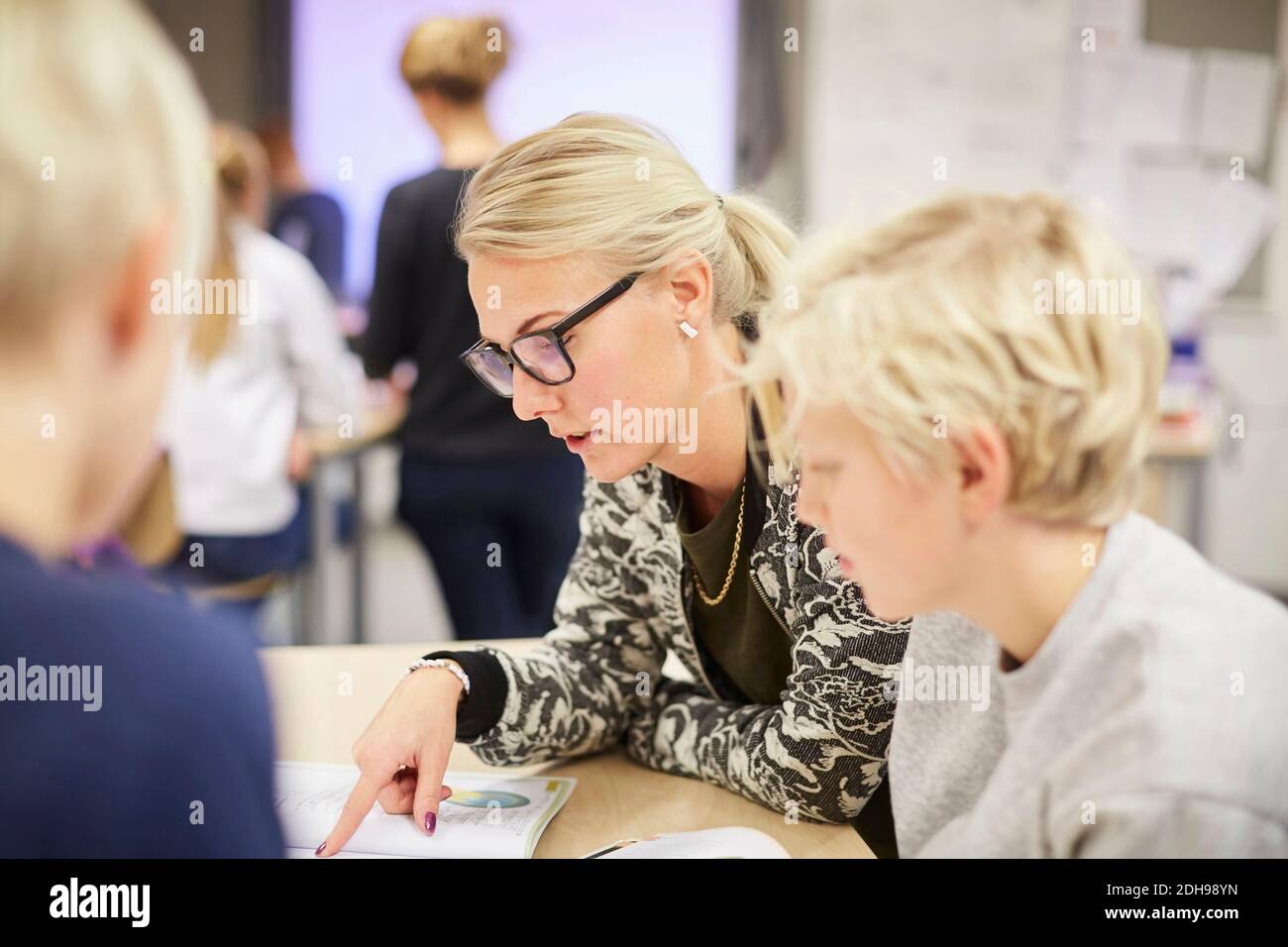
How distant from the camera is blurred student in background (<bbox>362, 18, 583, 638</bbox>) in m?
1.55

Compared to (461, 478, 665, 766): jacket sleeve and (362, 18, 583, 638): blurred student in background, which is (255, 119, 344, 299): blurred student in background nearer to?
(362, 18, 583, 638): blurred student in background

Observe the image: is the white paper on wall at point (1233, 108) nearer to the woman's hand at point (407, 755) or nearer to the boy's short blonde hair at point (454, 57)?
the boy's short blonde hair at point (454, 57)

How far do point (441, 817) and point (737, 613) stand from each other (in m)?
0.36

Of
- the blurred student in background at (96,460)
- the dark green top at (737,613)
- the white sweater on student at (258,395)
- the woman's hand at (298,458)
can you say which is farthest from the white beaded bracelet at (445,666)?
the woman's hand at (298,458)

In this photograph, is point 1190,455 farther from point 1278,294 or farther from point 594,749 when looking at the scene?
point 594,749

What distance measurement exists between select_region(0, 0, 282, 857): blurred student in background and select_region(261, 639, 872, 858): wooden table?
0.84 feet

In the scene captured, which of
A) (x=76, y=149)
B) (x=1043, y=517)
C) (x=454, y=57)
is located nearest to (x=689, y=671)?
(x=1043, y=517)

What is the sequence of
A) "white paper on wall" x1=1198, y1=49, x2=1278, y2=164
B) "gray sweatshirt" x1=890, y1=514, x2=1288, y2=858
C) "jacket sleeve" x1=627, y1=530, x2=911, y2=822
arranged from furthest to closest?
"white paper on wall" x1=1198, y1=49, x2=1278, y2=164 < "jacket sleeve" x1=627, y1=530, x2=911, y2=822 < "gray sweatshirt" x1=890, y1=514, x2=1288, y2=858

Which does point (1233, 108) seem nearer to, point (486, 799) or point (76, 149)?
point (486, 799)

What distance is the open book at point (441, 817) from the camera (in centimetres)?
97

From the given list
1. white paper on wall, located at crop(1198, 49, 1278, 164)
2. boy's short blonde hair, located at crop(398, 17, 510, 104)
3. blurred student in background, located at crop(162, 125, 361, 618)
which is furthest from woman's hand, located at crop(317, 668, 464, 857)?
white paper on wall, located at crop(1198, 49, 1278, 164)

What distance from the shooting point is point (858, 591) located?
0.97 metres

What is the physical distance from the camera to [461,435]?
1.61 meters

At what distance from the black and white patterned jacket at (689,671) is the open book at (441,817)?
56mm
